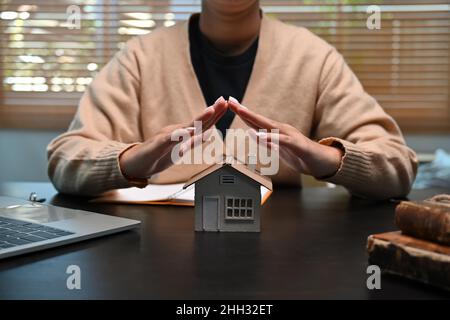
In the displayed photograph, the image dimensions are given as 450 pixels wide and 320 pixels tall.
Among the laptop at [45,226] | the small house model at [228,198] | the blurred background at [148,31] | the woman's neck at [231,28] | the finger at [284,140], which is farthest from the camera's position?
the blurred background at [148,31]

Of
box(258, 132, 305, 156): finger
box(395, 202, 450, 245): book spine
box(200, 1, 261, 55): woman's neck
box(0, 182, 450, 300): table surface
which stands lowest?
box(0, 182, 450, 300): table surface

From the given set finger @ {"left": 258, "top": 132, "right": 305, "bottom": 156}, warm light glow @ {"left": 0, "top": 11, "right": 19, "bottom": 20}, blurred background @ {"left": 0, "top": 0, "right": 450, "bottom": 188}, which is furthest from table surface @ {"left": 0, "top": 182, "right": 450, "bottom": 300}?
warm light glow @ {"left": 0, "top": 11, "right": 19, "bottom": 20}

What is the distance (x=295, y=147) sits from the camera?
1007 millimetres

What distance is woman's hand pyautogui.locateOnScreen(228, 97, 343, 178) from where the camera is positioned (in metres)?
0.98

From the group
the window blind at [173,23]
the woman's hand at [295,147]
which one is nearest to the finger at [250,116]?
the woman's hand at [295,147]

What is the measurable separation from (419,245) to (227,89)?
0.96m

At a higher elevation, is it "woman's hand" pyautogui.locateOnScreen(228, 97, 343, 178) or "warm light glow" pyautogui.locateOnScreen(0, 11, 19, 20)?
"warm light glow" pyautogui.locateOnScreen(0, 11, 19, 20)

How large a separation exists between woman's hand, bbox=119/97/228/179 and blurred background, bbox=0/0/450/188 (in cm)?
131

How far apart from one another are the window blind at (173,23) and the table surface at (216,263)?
140cm

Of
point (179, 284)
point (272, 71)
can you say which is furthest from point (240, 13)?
point (179, 284)

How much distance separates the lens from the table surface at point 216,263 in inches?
24.0

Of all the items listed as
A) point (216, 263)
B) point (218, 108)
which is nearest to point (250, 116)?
point (218, 108)

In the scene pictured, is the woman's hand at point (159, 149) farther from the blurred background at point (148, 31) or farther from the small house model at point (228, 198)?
the blurred background at point (148, 31)

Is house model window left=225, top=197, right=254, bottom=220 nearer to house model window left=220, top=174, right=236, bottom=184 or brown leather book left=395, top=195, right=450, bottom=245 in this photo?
house model window left=220, top=174, right=236, bottom=184
